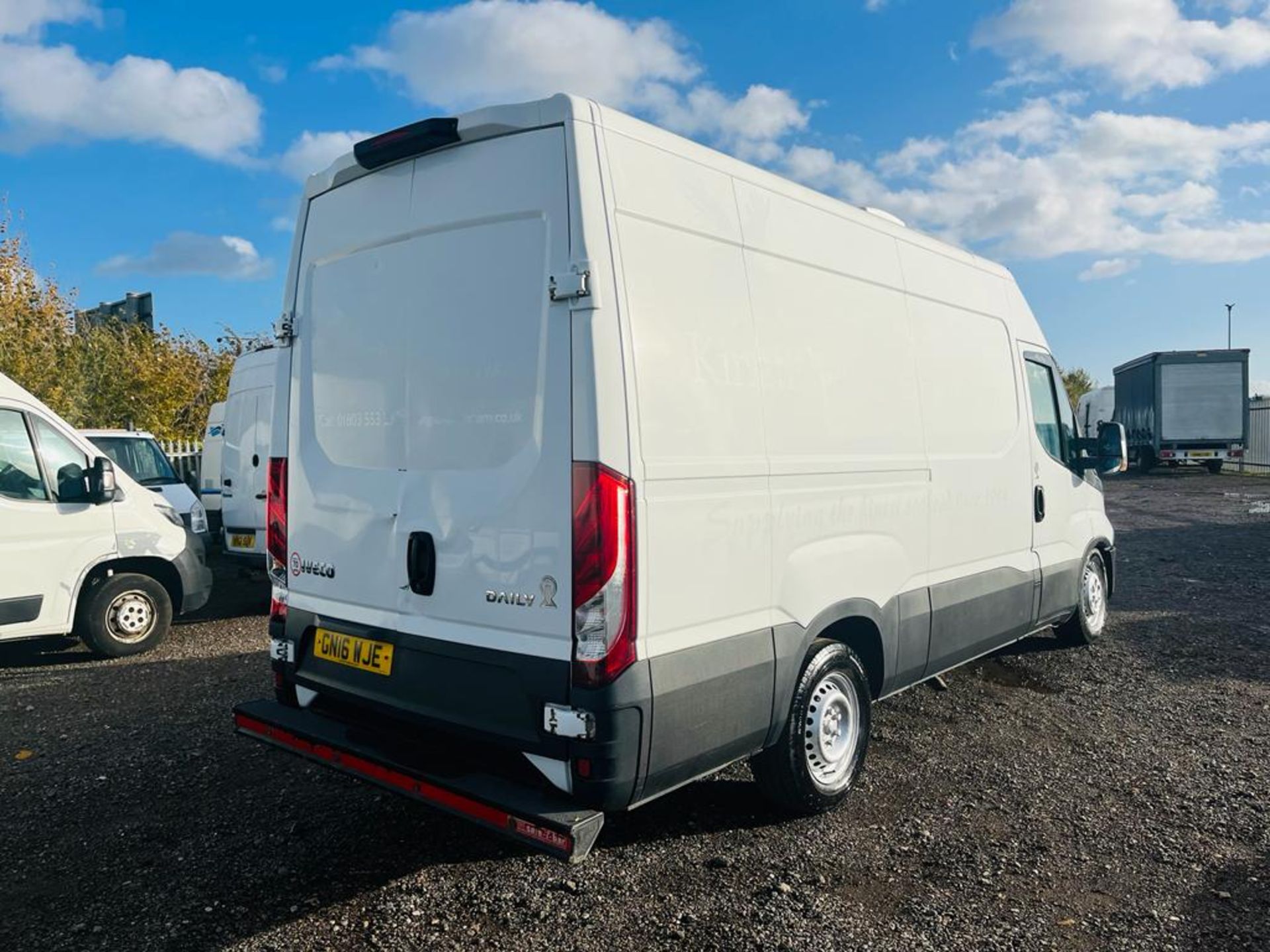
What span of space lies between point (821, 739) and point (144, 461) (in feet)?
31.0

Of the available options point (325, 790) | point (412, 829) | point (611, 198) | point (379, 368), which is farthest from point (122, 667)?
point (611, 198)

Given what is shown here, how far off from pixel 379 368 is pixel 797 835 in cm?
258

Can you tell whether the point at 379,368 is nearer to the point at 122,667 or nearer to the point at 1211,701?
the point at 122,667

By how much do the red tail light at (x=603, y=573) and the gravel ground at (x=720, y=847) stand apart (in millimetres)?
979

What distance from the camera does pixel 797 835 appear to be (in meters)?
3.85

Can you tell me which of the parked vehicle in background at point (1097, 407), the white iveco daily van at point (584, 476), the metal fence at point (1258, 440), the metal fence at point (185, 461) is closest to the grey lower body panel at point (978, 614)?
the white iveco daily van at point (584, 476)

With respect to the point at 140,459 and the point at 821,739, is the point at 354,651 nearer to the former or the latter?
the point at 821,739

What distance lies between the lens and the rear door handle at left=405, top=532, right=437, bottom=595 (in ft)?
11.2

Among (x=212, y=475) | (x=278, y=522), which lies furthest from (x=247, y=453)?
(x=278, y=522)

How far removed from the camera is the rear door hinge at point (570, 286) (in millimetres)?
3018

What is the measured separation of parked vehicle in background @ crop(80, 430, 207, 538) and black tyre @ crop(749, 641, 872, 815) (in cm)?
801

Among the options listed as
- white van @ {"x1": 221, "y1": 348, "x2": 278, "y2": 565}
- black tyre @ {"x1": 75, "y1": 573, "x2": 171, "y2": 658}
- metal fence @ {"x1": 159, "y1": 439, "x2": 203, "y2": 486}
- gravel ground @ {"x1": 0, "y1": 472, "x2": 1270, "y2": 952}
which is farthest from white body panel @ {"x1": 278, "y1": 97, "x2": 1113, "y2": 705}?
metal fence @ {"x1": 159, "y1": 439, "x2": 203, "y2": 486}

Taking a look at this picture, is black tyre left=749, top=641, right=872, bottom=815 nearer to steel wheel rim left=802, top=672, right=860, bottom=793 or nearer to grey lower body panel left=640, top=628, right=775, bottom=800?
steel wheel rim left=802, top=672, right=860, bottom=793

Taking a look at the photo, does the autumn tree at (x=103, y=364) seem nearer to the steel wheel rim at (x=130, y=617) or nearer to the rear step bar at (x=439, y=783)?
the steel wheel rim at (x=130, y=617)
